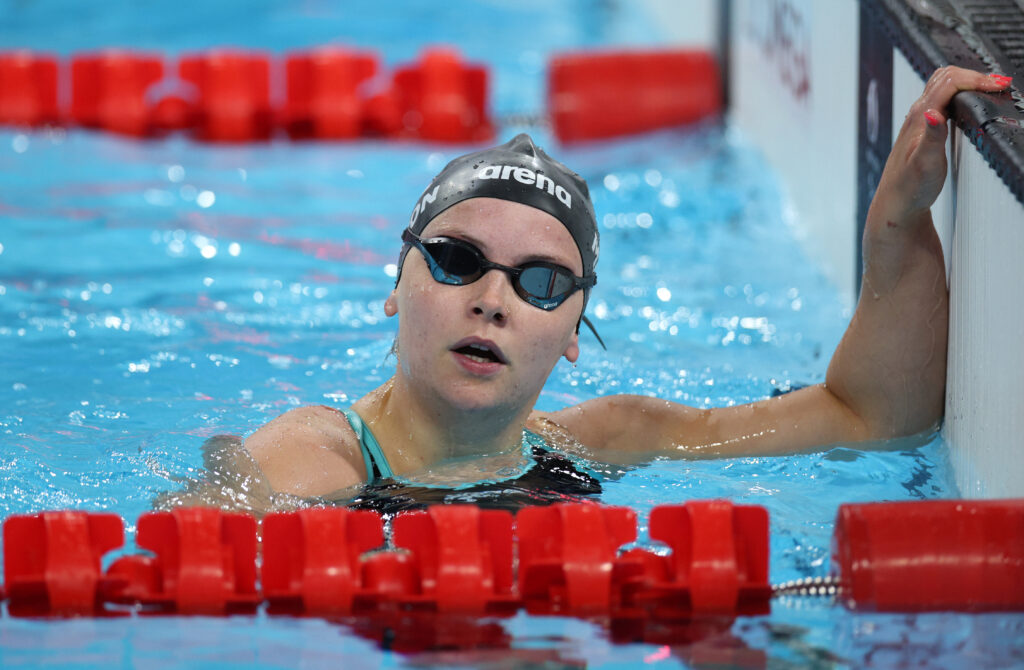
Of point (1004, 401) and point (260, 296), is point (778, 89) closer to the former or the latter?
point (260, 296)

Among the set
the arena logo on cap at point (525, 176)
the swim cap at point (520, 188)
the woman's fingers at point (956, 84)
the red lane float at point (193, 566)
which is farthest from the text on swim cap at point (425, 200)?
the woman's fingers at point (956, 84)

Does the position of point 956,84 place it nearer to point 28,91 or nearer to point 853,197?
point 853,197

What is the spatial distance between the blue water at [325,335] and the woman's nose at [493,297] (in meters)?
0.59

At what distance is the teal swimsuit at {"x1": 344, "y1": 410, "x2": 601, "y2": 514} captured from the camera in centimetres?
266

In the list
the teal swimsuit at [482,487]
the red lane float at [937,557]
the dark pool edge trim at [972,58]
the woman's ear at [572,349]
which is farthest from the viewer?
the woman's ear at [572,349]

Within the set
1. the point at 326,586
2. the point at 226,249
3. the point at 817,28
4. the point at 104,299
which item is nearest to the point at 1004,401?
the point at 326,586

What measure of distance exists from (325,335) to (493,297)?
6.69 ft

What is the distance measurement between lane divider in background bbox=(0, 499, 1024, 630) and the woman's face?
0.41 m

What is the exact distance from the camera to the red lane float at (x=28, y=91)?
25.3ft

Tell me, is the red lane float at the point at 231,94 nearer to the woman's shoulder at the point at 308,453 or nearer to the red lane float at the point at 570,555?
the woman's shoulder at the point at 308,453

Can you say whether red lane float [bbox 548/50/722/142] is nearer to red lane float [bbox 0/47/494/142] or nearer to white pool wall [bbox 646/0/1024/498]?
white pool wall [bbox 646/0/1024/498]

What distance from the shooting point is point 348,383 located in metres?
3.96

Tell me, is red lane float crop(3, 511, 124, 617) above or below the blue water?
below

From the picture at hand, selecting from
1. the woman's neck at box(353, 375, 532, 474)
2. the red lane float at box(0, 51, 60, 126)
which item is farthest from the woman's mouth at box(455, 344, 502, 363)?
the red lane float at box(0, 51, 60, 126)
